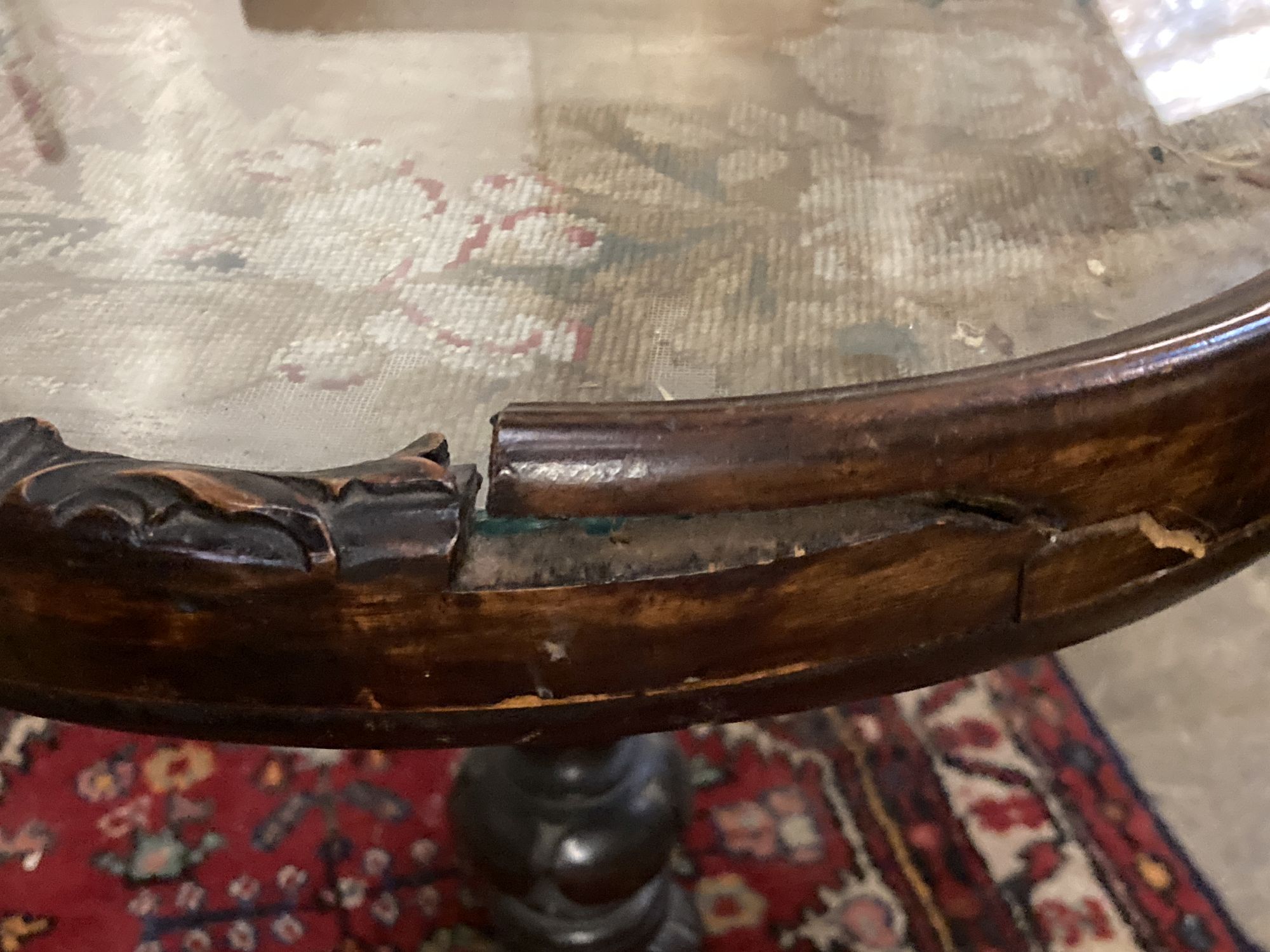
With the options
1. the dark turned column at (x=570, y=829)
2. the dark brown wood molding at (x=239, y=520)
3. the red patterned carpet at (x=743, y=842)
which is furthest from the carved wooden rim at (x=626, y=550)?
the red patterned carpet at (x=743, y=842)

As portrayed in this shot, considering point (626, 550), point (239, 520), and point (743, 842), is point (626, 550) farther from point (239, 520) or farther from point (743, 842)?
point (743, 842)

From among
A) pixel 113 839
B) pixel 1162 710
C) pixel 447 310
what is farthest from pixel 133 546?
pixel 1162 710

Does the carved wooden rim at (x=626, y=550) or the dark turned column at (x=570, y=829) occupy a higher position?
the carved wooden rim at (x=626, y=550)

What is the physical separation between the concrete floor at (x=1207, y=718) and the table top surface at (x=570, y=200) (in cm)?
61

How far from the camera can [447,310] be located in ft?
1.37

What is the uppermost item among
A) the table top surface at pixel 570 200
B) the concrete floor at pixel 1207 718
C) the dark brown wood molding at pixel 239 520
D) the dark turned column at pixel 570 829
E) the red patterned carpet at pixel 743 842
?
the dark brown wood molding at pixel 239 520

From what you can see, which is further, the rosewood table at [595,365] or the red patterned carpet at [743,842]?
the red patterned carpet at [743,842]

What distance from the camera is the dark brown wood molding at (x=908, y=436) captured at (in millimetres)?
278

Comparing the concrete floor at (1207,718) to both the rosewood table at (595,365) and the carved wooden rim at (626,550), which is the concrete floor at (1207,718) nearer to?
the rosewood table at (595,365)

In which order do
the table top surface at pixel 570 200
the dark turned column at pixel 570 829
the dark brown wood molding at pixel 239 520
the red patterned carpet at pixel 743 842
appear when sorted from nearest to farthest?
the dark brown wood molding at pixel 239 520 → the table top surface at pixel 570 200 → the dark turned column at pixel 570 829 → the red patterned carpet at pixel 743 842

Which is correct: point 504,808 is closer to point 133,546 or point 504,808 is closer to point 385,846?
point 385,846

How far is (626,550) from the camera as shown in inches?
11.7

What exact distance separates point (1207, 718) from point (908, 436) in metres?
0.86

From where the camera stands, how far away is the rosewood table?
285mm
